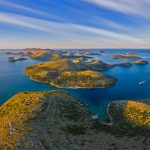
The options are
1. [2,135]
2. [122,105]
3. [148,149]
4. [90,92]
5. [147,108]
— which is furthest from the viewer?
[90,92]

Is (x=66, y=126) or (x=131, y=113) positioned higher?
(x=131, y=113)

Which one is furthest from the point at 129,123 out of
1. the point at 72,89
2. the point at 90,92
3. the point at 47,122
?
the point at 72,89

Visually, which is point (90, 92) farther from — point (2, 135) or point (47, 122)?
point (2, 135)

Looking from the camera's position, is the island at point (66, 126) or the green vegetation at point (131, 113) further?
the green vegetation at point (131, 113)

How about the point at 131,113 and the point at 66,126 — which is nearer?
the point at 66,126

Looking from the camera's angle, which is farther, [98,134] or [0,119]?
[0,119]

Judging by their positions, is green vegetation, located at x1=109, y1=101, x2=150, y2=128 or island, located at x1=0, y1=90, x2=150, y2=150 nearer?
island, located at x1=0, y1=90, x2=150, y2=150

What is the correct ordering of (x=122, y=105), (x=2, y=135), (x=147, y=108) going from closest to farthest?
1. (x=2, y=135)
2. (x=147, y=108)
3. (x=122, y=105)
